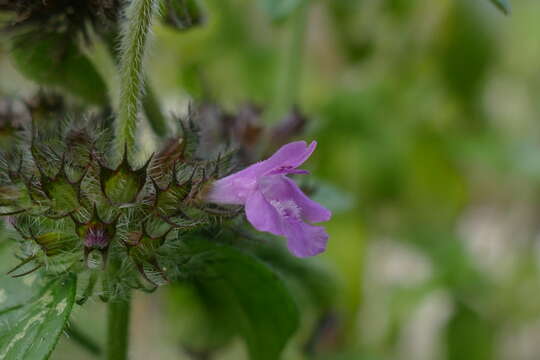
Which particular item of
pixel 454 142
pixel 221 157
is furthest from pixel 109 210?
pixel 454 142

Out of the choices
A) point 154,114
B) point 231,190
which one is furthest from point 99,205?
point 154,114

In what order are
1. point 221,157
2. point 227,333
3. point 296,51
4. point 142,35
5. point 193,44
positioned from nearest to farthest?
point 142,35, point 221,157, point 227,333, point 296,51, point 193,44

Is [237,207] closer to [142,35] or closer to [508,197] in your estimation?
[142,35]

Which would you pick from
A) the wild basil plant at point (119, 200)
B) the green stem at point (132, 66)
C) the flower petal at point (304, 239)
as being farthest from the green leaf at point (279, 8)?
the flower petal at point (304, 239)

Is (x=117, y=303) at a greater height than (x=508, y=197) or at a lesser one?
greater

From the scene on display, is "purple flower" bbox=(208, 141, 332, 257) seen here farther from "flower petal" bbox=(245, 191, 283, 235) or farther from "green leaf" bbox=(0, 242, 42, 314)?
"green leaf" bbox=(0, 242, 42, 314)

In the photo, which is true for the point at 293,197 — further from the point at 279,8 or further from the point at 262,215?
the point at 279,8

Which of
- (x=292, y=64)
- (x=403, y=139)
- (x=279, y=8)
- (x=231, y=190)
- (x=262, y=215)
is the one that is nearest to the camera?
(x=262, y=215)
